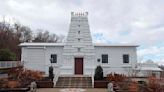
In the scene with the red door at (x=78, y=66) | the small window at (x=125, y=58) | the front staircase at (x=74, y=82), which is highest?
the small window at (x=125, y=58)

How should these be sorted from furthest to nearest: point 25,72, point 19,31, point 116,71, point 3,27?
point 19,31, point 3,27, point 116,71, point 25,72

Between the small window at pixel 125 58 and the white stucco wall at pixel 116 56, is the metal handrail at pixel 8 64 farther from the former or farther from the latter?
the small window at pixel 125 58

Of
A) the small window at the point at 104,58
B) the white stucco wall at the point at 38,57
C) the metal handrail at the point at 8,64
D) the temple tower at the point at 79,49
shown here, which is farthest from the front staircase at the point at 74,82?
the metal handrail at the point at 8,64

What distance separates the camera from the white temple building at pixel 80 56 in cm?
3716

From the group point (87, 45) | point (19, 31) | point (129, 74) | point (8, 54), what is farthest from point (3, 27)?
point (129, 74)

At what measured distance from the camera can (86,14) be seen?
3838cm

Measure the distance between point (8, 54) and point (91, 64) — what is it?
1036 centimetres

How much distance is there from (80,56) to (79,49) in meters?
0.91

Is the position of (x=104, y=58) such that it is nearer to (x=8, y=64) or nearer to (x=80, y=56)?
(x=80, y=56)

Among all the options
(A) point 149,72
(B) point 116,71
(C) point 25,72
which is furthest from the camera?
(B) point 116,71

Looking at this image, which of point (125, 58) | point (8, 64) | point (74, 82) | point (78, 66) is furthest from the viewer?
point (125, 58)

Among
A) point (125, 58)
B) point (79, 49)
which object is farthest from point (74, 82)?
point (125, 58)

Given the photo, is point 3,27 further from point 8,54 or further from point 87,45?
point 87,45

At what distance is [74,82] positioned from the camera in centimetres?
3238
